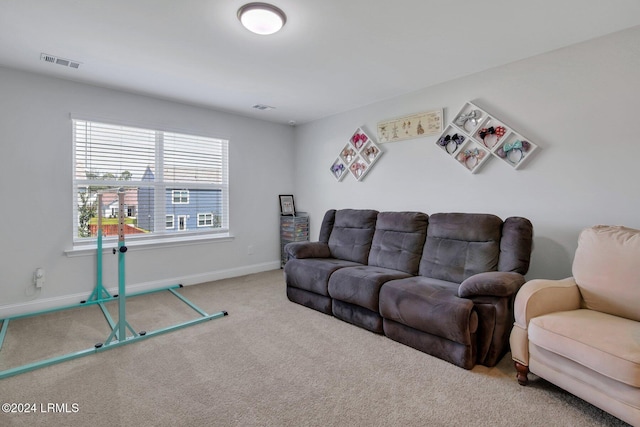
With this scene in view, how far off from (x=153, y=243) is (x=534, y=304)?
386 centimetres

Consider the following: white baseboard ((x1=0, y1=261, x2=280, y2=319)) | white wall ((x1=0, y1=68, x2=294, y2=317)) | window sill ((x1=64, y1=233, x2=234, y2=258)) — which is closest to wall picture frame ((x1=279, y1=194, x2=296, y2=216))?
white baseboard ((x1=0, y1=261, x2=280, y2=319))

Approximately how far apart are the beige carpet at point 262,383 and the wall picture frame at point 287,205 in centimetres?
243

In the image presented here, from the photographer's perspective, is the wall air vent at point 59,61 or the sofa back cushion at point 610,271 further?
the wall air vent at point 59,61

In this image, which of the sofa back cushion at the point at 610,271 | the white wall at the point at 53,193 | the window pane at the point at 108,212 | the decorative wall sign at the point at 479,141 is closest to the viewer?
the sofa back cushion at the point at 610,271

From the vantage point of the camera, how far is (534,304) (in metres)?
1.92

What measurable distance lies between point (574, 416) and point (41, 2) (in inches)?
155

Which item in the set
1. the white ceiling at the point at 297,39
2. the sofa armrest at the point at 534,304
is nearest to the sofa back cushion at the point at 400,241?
the sofa armrest at the point at 534,304

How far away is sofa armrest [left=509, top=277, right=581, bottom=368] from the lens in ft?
6.31

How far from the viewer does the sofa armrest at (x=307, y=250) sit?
3.61 m

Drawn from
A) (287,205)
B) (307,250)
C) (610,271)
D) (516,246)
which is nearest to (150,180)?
(287,205)

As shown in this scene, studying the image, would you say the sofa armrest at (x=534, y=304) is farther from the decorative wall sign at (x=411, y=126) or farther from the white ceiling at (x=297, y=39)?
the decorative wall sign at (x=411, y=126)

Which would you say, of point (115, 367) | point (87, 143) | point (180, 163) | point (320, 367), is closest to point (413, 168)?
point (320, 367)

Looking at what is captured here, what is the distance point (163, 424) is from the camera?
1.61 metres

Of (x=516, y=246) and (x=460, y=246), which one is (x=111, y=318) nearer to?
(x=460, y=246)
